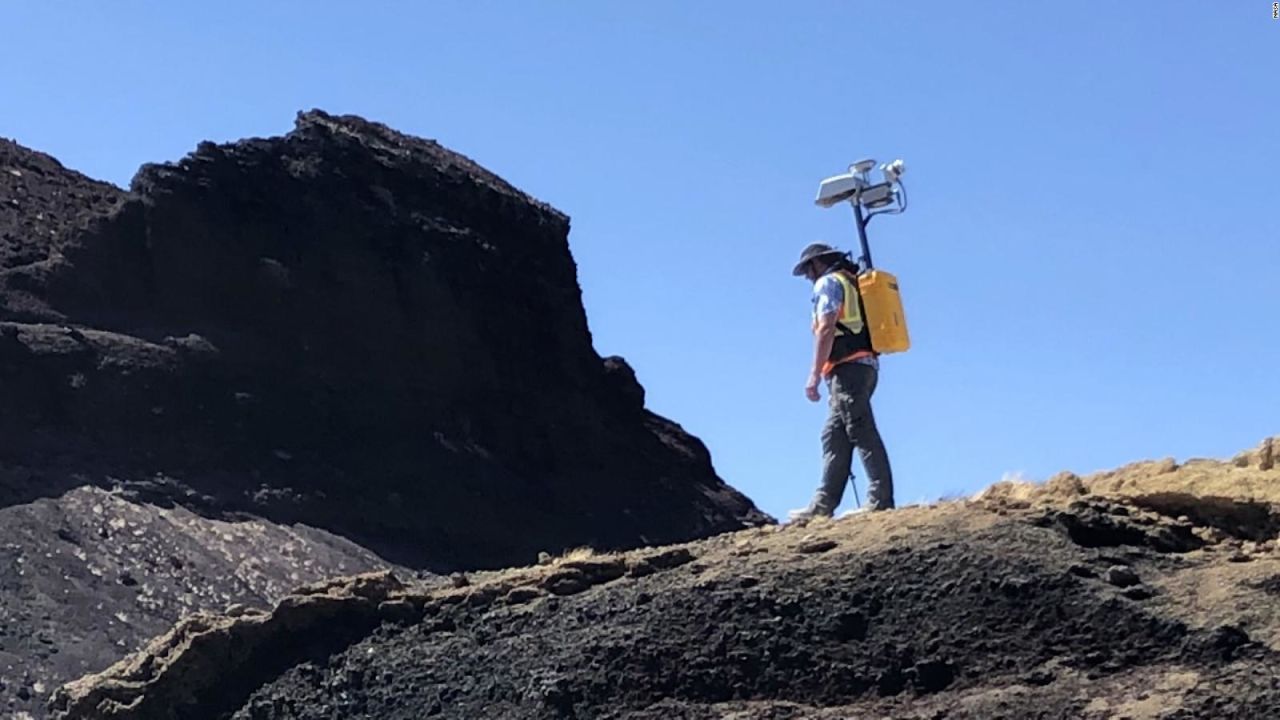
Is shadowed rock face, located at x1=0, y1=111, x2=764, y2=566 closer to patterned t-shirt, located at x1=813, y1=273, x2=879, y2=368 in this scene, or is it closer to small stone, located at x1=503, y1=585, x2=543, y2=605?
patterned t-shirt, located at x1=813, y1=273, x2=879, y2=368

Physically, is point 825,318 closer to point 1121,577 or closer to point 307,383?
point 1121,577

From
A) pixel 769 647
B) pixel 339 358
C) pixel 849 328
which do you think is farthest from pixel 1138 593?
pixel 339 358

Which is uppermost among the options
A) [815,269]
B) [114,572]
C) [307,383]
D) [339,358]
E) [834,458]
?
[339,358]

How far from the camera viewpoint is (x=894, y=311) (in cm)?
993

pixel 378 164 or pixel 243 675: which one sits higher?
pixel 378 164

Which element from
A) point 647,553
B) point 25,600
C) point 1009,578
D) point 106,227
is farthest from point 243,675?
point 106,227

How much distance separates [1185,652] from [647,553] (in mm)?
2907

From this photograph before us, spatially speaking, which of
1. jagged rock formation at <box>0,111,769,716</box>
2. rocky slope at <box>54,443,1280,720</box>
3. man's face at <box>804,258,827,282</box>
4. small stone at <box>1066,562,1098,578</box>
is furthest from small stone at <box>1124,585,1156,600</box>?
jagged rock formation at <box>0,111,769,716</box>

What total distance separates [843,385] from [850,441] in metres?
0.29

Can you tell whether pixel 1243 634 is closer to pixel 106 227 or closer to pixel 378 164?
pixel 106 227

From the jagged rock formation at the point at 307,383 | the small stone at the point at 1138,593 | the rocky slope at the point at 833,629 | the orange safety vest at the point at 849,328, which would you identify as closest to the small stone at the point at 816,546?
the rocky slope at the point at 833,629

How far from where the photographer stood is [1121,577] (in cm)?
732

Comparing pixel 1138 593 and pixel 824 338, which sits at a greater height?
pixel 824 338

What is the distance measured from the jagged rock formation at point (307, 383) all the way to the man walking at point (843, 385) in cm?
1118
